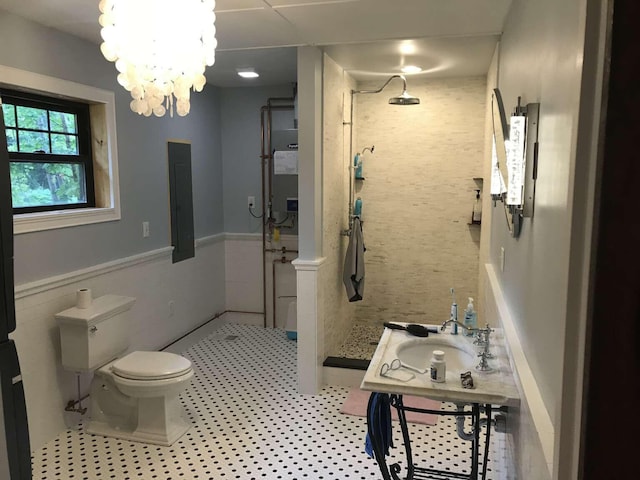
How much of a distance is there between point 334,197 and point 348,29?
133 cm

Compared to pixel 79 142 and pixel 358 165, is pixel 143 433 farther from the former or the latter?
pixel 358 165

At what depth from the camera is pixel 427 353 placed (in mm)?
Answer: 2365

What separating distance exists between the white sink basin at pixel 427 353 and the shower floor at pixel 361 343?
59.1 inches

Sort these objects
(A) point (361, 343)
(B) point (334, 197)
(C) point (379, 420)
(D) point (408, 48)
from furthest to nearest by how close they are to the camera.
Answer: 1. (A) point (361, 343)
2. (B) point (334, 197)
3. (D) point (408, 48)
4. (C) point (379, 420)

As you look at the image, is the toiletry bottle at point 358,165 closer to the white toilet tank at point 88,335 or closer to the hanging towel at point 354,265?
the hanging towel at point 354,265

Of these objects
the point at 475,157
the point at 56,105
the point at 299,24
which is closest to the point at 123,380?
the point at 56,105

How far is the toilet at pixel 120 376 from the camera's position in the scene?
9.43 ft

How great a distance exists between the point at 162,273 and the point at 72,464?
1598mm

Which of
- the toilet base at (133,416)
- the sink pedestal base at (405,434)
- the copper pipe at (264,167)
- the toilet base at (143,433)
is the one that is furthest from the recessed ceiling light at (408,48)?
the toilet base at (143,433)

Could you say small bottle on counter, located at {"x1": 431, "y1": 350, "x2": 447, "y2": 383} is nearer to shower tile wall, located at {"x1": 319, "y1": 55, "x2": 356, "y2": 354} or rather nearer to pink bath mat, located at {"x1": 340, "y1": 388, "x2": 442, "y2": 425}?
pink bath mat, located at {"x1": 340, "y1": 388, "x2": 442, "y2": 425}

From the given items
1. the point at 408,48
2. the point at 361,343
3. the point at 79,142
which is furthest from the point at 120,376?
the point at 408,48

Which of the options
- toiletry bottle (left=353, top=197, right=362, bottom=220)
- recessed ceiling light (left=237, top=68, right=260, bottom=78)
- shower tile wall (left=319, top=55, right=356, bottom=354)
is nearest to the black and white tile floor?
shower tile wall (left=319, top=55, right=356, bottom=354)

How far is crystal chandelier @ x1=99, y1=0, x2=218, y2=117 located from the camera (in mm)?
1817

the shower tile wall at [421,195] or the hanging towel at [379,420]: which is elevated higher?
the shower tile wall at [421,195]
